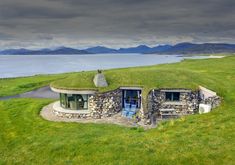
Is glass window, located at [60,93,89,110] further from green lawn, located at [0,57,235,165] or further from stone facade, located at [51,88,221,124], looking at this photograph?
green lawn, located at [0,57,235,165]

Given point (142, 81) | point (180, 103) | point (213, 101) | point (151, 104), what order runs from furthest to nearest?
point (142, 81) → point (180, 103) → point (151, 104) → point (213, 101)

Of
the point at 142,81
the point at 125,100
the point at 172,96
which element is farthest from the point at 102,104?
the point at 172,96

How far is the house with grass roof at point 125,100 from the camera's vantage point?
31062 mm

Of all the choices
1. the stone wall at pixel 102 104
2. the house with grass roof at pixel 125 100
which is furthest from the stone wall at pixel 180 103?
the stone wall at pixel 102 104

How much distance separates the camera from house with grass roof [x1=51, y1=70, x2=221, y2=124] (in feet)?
102

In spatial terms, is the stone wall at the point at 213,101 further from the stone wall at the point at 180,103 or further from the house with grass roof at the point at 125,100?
the stone wall at the point at 180,103

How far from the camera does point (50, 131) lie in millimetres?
26141

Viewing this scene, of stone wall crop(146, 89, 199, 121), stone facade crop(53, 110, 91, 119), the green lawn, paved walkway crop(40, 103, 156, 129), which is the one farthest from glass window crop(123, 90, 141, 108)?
the green lawn

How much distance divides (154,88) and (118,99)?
14.6 feet

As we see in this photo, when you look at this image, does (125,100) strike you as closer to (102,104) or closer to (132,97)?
(132,97)

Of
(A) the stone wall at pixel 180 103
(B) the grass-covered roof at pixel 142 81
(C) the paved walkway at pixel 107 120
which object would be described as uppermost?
(B) the grass-covered roof at pixel 142 81

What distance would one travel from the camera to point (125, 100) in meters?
34.0

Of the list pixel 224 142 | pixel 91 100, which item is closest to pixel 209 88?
pixel 91 100

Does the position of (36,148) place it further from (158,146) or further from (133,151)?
(158,146)
